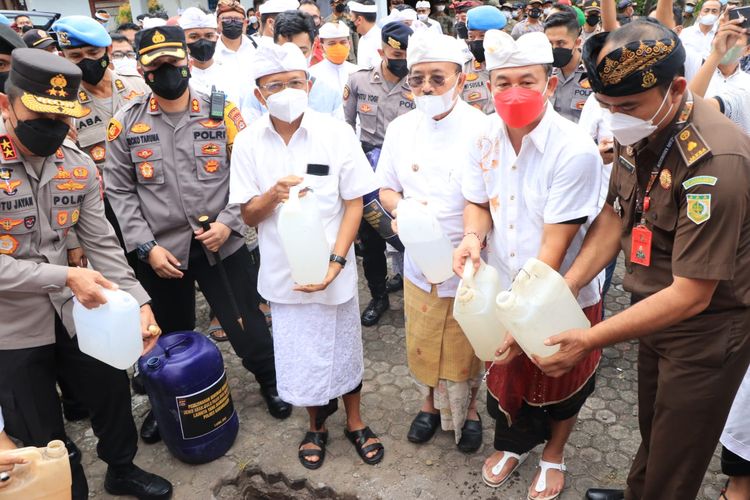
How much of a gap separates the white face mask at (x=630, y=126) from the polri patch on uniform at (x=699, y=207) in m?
0.27

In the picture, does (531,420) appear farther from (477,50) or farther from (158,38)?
(477,50)

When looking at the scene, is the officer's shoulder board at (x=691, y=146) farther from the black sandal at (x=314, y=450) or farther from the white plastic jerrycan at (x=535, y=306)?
the black sandal at (x=314, y=450)

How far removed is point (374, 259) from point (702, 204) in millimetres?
3120

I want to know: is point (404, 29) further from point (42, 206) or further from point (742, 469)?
point (742, 469)

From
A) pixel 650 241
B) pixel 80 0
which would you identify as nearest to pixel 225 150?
pixel 650 241

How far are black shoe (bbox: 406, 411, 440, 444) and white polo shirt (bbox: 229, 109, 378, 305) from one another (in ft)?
3.07

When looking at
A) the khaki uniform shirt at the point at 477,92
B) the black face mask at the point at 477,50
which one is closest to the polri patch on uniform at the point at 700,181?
the khaki uniform shirt at the point at 477,92

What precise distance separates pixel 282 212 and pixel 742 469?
241 cm

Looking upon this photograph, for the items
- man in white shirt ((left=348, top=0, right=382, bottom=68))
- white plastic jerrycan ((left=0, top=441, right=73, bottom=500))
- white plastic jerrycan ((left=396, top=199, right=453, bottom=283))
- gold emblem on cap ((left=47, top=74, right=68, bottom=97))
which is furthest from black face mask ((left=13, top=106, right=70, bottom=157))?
man in white shirt ((left=348, top=0, right=382, bottom=68))

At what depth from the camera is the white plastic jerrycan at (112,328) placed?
2287 millimetres

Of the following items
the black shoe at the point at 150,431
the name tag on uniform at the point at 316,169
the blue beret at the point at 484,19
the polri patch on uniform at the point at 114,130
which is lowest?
the black shoe at the point at 150,431

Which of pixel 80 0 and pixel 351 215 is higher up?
pixel 351 215

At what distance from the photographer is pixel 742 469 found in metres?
2.46

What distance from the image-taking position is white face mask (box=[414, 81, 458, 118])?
108 inches
